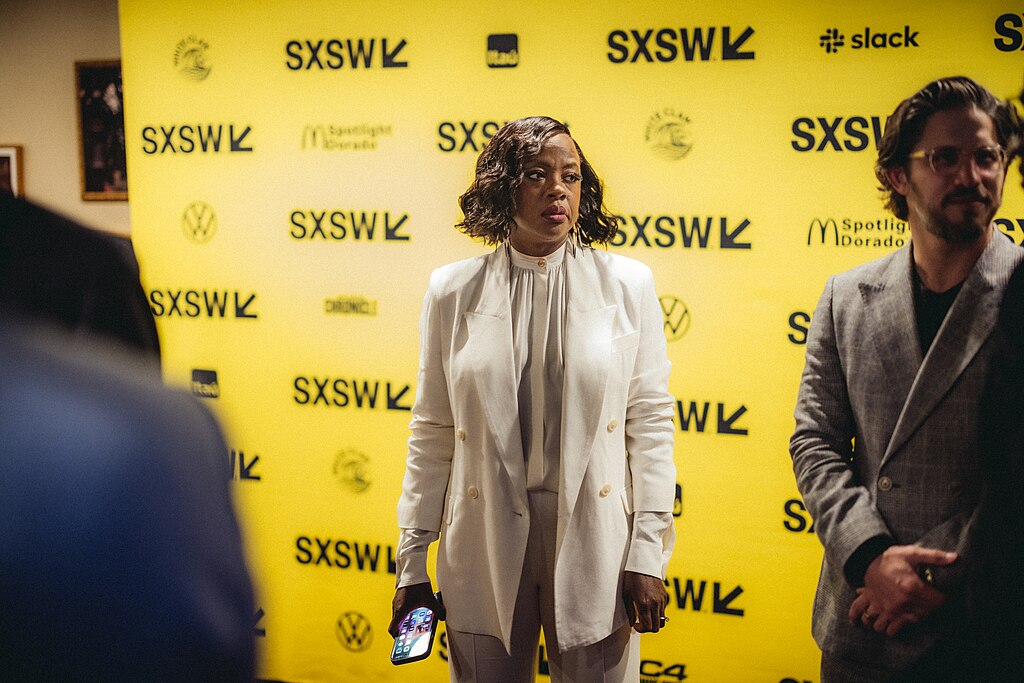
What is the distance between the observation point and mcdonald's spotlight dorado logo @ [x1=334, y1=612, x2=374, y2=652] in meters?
2.93

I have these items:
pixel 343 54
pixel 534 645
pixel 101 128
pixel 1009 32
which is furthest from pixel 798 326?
pixel 101 128

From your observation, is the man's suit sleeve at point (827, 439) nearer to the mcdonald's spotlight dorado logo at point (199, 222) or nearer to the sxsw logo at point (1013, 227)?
the sxsw logo at point (1013, 227)

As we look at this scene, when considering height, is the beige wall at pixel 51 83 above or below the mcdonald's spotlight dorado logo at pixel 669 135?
above

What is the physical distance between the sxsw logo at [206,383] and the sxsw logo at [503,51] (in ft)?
5.14

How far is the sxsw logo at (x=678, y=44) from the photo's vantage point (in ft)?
7.88

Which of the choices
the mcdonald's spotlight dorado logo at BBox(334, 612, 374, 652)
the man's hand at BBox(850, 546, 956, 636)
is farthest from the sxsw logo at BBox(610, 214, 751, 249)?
the mcdonald's spotlight dorado logo at BBox(334, 612, 374, 652)

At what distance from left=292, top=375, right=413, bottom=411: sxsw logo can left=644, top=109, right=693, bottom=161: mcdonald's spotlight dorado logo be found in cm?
121

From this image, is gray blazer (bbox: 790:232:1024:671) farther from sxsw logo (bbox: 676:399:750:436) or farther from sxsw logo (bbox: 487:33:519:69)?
sxsw logo (bbox: 487:33:519:69)

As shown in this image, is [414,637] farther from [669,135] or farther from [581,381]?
[669,135]

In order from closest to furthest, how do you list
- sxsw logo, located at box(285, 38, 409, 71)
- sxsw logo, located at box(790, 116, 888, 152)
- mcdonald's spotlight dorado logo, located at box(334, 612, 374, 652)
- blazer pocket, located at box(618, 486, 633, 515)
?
1. blazer pocket, located at box(618, 486, 633, 515)
2. sxsw logo, located at box(790, 116, 888, 152)
3. sxsw logo, located at box(285, 38, 409, 71)
4. mcdonald's spotlight dorado logo, located at box(334, 612, 374, 652)

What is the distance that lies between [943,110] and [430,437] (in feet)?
4.07

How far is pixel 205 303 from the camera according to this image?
2912 mm

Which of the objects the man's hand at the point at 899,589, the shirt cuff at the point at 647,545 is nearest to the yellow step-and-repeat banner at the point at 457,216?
the shirt cuff at the point at 647,545

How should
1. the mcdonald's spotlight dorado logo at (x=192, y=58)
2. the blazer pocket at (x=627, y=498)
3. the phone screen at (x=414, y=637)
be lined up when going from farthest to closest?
1. the mcdonald's spotlight dorado logo at (x=192, y=58)
2. the blazer pocket at (x=627, y=498)
3. the phone screen at (x=414, y=637)
